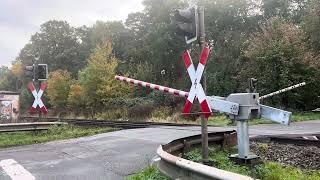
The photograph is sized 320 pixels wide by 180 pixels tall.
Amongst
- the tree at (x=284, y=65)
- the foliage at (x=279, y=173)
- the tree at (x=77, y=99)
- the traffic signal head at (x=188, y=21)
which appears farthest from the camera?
the tree at (x=77, y=99)

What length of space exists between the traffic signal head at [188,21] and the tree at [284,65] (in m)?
24.0

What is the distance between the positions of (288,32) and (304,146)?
2222 cm

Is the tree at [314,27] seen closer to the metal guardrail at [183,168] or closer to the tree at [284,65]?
the tree at [284,65]

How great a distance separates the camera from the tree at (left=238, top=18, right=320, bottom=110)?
31188 mm

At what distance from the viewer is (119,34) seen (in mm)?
69938

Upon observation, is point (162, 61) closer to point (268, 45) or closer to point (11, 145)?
point (268, 45)

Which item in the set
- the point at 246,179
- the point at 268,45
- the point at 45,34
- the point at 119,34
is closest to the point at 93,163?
the point at 246,179

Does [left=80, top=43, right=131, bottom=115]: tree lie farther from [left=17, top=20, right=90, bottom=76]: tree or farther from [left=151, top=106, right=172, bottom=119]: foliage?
[left=17, top=20, right=90, bottom=76]: tree

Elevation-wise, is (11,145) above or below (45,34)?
below

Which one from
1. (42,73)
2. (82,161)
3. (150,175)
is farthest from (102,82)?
(150,175)

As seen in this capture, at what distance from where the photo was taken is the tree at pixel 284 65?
102 feet

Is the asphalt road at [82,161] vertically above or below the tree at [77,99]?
below

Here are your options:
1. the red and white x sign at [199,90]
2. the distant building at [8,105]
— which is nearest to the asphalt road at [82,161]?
the red and white x sign at [199,90]

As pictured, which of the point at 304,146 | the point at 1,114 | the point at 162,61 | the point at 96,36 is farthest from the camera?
the point at 96,36
